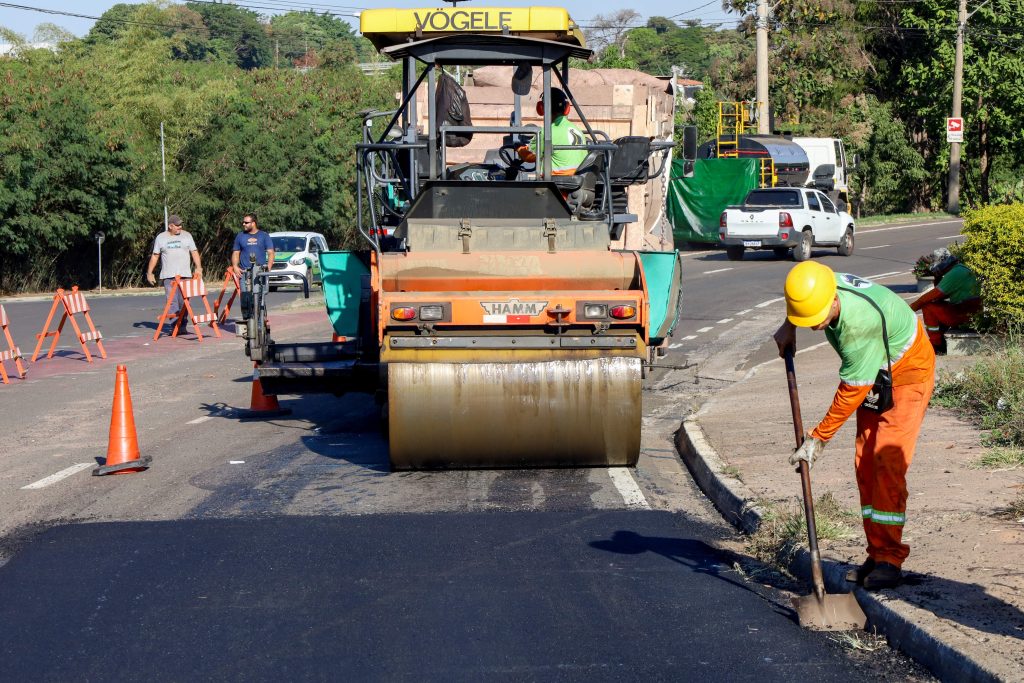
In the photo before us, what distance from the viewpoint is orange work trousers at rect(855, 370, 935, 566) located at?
6.18 meters

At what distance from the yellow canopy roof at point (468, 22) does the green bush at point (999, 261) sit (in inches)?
201

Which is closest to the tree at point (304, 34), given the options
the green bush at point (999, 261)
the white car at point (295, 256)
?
the white car at point (295, 256)

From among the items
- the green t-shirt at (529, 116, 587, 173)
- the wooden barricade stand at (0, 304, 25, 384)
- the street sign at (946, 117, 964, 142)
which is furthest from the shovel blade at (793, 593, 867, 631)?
the street sign at (946, 117, 964, 142)

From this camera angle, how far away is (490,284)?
9000mm

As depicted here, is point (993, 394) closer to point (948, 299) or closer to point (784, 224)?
point (948, 299)

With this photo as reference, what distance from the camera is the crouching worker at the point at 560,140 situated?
34.3 feet

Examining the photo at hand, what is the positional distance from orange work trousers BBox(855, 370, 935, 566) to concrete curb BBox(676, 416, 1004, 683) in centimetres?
27

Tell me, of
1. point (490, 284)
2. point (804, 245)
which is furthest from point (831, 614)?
point (804, 245)

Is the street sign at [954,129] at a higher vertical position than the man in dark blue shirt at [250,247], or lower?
higher

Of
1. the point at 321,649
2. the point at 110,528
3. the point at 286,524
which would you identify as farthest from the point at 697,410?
the point at 321,649

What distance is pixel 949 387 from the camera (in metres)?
11.2

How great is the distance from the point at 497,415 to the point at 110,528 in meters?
2.57

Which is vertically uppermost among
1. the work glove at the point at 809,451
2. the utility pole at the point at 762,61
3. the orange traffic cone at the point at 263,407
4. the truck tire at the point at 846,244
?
the utility pole at the point at 762,61

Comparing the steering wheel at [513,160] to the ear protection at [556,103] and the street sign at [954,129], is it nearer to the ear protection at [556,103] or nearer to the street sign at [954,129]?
the ear protection at [556,103]
